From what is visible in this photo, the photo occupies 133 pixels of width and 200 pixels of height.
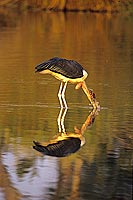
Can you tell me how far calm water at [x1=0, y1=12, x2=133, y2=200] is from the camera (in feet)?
25.1

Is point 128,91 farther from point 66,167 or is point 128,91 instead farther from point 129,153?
point 66,167

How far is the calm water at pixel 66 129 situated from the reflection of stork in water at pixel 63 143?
0.09 metres

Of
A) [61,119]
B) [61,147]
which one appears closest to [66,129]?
[61,119]

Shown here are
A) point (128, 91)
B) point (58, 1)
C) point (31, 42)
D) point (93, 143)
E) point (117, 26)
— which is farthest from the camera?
point (58, 1)

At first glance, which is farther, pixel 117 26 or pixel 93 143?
pixel 117 26

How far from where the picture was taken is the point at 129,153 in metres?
9.20

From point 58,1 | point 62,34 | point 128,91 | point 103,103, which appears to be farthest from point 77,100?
point 58,1

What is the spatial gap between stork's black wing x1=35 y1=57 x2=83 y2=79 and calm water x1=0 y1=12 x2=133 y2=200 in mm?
604

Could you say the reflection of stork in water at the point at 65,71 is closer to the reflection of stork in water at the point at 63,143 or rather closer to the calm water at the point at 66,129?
the calm water at the point at 66,129

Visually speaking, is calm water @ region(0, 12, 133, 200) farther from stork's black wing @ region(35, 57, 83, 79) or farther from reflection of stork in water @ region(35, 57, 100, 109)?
stork's black wing @ region(35, 57, 83, 79)

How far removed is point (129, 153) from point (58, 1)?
4435 cm

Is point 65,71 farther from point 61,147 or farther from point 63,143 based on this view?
point 61,147

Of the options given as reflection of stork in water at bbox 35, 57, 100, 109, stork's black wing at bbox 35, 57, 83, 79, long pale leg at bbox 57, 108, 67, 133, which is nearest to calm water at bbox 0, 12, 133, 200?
long pale leg at bbox 57, 108, 67, 133

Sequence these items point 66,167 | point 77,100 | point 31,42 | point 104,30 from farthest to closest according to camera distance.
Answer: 1. point 104,30
2. point 31,42
3. point 77,100
4. point 66,167
